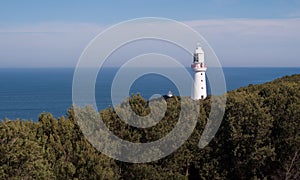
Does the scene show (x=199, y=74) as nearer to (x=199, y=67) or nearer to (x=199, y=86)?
(x=199, y=67)

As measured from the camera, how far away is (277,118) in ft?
82.0

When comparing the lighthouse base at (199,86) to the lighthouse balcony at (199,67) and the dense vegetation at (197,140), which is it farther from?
the dense vegetation at (197,140)

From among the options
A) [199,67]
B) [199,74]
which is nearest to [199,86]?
[199,74]

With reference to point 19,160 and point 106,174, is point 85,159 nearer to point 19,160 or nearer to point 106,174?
point 106,174

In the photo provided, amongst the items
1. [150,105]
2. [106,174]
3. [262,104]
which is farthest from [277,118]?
[106,174]

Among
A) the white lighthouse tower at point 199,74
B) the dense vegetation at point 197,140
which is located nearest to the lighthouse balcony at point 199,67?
the white lighthouse tower at point 199,74

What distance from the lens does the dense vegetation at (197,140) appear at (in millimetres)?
19250

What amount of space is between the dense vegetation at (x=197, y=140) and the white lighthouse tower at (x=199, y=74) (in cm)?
1835

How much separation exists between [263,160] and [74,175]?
36.6 ft

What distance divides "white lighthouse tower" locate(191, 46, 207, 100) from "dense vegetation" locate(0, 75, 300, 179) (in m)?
18.3

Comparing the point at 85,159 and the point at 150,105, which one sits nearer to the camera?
the point at 85,159

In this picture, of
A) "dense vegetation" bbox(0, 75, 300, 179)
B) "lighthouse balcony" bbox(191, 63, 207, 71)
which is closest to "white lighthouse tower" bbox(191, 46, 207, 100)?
"lighthouse balcony" bbox(191, 63, 207, 71)

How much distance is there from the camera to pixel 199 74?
45594mm

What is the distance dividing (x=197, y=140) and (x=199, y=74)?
878 inches
